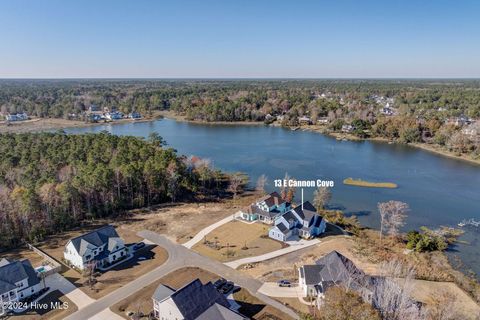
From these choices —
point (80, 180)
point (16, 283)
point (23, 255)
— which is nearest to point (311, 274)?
point (16, 283)

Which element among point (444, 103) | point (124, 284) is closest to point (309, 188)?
point (124, 284)

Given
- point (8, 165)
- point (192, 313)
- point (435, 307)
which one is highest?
point (8, 165)

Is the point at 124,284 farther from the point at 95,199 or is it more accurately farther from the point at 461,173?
the point at 461,173

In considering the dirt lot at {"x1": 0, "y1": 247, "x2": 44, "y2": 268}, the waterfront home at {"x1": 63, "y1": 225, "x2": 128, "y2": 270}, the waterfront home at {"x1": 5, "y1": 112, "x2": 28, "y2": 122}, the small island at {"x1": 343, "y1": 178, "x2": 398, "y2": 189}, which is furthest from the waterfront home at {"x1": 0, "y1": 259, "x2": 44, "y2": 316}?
the waterfront home at {"x1": 5, "y1": 112, "x2": 28, "y2": 122}

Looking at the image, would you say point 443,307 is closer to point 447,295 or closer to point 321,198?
point 447,295

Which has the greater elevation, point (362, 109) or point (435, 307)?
point (362, 109)

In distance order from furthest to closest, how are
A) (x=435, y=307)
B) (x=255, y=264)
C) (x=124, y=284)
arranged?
(x=255, y=264)
(x=124, y=284)
(x=435, y=307)

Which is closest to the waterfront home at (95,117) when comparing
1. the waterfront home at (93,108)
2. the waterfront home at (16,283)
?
the waterfront home at (93,108)
